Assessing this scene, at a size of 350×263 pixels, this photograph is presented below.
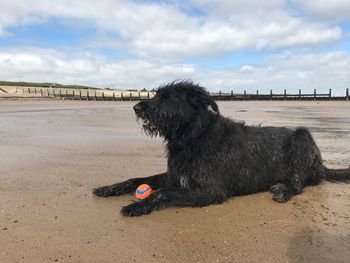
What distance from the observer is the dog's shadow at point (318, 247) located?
3701 mm

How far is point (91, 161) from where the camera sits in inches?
Result: 335

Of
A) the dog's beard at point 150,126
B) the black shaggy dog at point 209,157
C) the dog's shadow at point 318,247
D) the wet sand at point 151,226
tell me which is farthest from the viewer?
the dog's beard at point 150,126

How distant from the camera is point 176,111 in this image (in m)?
5.71

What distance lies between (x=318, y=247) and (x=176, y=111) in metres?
2.63

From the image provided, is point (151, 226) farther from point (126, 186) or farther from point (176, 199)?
point (126, 186)

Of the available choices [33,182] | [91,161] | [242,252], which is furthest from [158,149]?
[242,252]

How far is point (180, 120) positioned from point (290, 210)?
1891 millimetres

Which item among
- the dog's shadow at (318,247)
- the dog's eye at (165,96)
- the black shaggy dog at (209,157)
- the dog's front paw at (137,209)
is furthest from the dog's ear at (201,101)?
the dog's shadow at (318,247)

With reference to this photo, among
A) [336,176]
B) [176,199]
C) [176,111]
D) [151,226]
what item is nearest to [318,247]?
[151,226]

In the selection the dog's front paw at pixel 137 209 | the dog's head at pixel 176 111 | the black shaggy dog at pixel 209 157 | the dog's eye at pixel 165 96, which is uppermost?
the dog's eye at pixel 165 96

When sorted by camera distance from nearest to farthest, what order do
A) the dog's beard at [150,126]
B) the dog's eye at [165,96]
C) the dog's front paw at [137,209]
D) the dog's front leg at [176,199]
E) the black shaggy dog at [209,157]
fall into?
the dog's front paw at [137,209] < the dog's front leg at [176,199] < the black shaggy dog at [209,157] < the dog's beard at [150,126] < the dog's eye at [165,96]

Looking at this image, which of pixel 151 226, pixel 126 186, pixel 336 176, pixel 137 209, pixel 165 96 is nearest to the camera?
pixel 151 226

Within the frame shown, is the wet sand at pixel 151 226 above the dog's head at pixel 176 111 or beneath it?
beneath

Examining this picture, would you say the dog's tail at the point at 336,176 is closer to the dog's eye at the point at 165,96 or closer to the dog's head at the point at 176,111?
the dog's head at the point at 176,111
